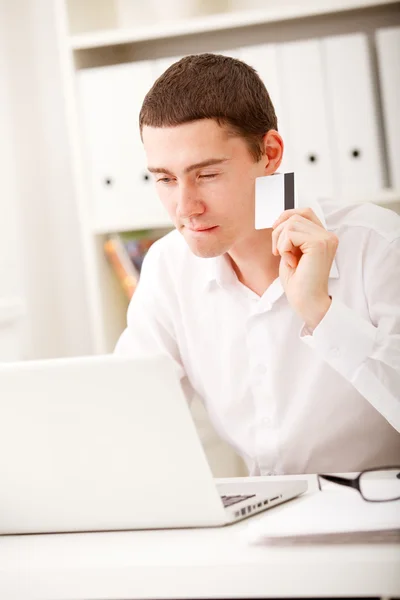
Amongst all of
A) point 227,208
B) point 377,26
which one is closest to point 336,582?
point 227,208

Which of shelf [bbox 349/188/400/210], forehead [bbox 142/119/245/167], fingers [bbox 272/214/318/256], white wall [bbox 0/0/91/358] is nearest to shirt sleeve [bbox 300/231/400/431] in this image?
fingers [bbox 272/214/318/256]

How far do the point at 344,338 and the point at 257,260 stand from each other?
1.11 feet

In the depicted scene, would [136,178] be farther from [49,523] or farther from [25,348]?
[49,523]

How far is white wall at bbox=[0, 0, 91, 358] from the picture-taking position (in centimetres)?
284

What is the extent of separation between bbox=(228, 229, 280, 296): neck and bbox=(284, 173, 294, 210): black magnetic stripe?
8.9 inches

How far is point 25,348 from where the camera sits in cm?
260

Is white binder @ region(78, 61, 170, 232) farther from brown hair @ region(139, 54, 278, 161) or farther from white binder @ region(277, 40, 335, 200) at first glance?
brown hair @ region(139, 54, 278, 161)

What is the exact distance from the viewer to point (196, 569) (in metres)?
0.86

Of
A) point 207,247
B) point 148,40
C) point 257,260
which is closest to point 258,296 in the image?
point 257,260

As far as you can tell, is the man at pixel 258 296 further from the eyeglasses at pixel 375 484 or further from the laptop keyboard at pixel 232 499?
the laptop keyboard at pixel 232 499

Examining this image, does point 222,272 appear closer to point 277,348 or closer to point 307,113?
point 277,348

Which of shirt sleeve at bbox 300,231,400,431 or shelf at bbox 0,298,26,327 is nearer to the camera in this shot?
shirt sleeve at bbox 300,231,400,431

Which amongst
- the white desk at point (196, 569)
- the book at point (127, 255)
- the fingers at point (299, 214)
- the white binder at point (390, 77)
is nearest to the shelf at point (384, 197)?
the white binder at point (390, 77)

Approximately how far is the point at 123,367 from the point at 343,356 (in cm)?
42
